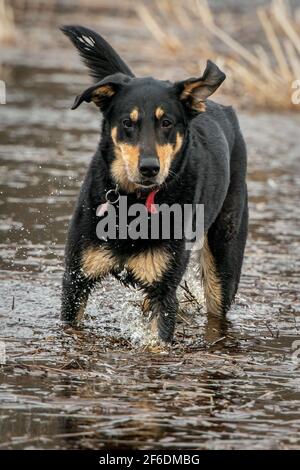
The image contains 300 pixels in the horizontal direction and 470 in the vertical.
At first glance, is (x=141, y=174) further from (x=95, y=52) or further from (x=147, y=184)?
(x=95, y=52)

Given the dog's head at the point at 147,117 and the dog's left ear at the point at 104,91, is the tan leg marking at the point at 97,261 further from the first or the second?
the dog's left ear at the point at 104,91

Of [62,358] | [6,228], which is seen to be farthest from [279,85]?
[62,358]

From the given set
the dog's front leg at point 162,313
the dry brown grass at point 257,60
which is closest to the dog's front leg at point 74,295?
the dog's front leg at point 162,313

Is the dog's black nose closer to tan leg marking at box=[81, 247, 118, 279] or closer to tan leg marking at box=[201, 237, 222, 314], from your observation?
tan leg marking at box=[81, 247, 118, 279]

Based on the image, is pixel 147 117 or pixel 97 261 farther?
pixel 97 261

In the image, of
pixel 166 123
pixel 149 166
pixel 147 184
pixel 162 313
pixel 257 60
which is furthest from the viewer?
pixel 257 60

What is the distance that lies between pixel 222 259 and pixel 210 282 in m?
0.22

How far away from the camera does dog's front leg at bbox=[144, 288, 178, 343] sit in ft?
25.7

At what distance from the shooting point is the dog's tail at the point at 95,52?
328 inches

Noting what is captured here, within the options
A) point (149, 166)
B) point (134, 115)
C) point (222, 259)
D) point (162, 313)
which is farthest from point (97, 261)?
point (222, 259)

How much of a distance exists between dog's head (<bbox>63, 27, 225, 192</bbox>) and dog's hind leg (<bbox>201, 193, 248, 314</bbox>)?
5.24ft

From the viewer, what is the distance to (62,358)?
24.6 feet

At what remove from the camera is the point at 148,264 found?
25.4ft
